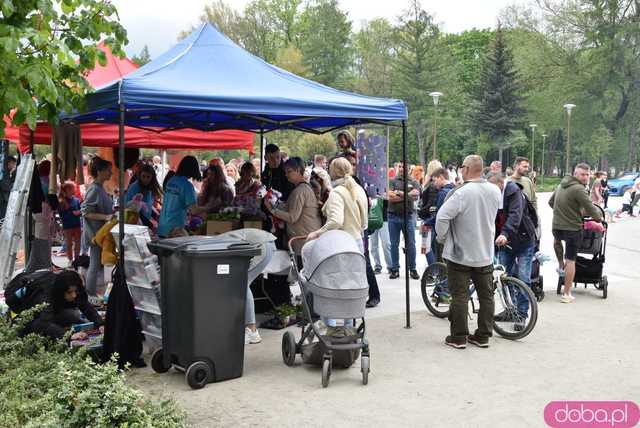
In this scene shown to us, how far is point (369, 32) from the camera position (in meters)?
72.5

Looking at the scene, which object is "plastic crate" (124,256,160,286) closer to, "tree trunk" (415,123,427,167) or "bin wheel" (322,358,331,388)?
"bin wheel" (322,358,331,388)

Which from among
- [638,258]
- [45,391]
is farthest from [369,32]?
[45,391]

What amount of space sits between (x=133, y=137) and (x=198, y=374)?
739 centimetres

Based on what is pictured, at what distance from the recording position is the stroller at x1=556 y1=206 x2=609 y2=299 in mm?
9328

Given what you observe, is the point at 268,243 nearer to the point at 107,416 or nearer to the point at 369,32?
the point at 107,416

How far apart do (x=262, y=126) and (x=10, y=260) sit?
456 centimetres

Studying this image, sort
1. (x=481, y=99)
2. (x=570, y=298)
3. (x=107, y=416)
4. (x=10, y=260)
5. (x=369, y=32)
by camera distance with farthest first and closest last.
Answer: (x=369, y=32) → (x=481, y=99) → (x=570, y=298) → (x=10, y=260) → (x=107, y=416)

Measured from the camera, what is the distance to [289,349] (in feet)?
20.2

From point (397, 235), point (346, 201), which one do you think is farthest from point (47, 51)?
point (397, 235)

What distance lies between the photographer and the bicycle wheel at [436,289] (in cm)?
824

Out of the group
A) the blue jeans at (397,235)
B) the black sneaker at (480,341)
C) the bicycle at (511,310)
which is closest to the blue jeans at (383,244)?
the blue jeans at (397,235)

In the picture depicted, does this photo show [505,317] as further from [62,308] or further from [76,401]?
[76,401]

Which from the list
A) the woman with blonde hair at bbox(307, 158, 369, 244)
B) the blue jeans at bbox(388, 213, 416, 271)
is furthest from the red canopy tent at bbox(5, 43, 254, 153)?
the woman with blonde hair at bbox(307, 158, 369, 244)

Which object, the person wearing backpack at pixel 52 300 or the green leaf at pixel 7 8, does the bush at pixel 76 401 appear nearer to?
the person wearing backpack at pixel 52 300
